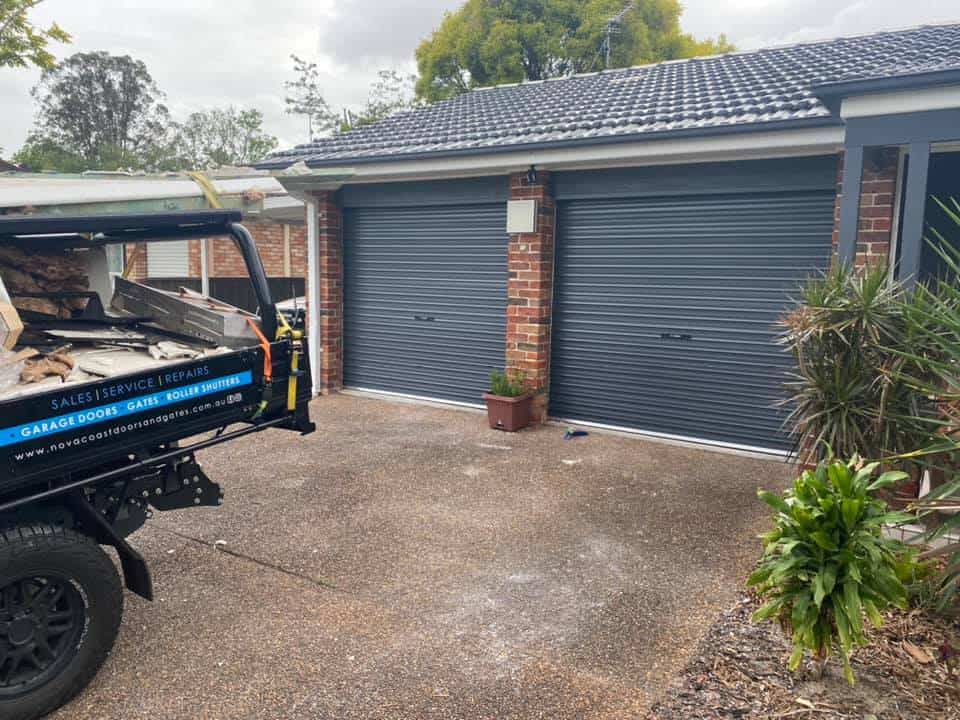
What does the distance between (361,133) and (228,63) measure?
100 feet

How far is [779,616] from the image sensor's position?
311cm

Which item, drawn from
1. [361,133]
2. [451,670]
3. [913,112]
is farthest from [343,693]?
[361,133]

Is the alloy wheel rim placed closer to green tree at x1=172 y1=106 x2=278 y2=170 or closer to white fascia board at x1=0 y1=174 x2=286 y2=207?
white fascia board at x1=0 y1=174 x2=286 y2=207

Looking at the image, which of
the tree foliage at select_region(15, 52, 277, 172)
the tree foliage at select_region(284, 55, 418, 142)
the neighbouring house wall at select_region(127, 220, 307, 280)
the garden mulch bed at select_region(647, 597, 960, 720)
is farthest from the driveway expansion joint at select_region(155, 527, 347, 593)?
the tree foliage at select_region(15, 52, 277, 172)

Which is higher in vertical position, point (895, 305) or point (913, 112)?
point (913, 112)

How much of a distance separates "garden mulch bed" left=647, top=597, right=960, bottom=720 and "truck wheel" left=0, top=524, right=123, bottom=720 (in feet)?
7.57

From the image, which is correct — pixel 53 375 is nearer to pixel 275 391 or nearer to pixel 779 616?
pixel 275 391

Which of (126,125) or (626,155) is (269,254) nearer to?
(626,155)

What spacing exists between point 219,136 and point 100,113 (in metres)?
7.40

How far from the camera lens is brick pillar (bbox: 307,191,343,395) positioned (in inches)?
371

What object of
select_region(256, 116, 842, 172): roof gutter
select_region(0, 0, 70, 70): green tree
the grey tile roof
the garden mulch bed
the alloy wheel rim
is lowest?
the garden mulch bed

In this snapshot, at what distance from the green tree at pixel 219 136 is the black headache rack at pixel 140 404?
158ft

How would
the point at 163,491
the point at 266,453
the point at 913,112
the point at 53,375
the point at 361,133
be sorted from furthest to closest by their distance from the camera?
the point at 361,133
the point at 266,453
the point at 913,112
the point at 163,491
the point at 53,375

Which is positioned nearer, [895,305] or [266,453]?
[895,305]
